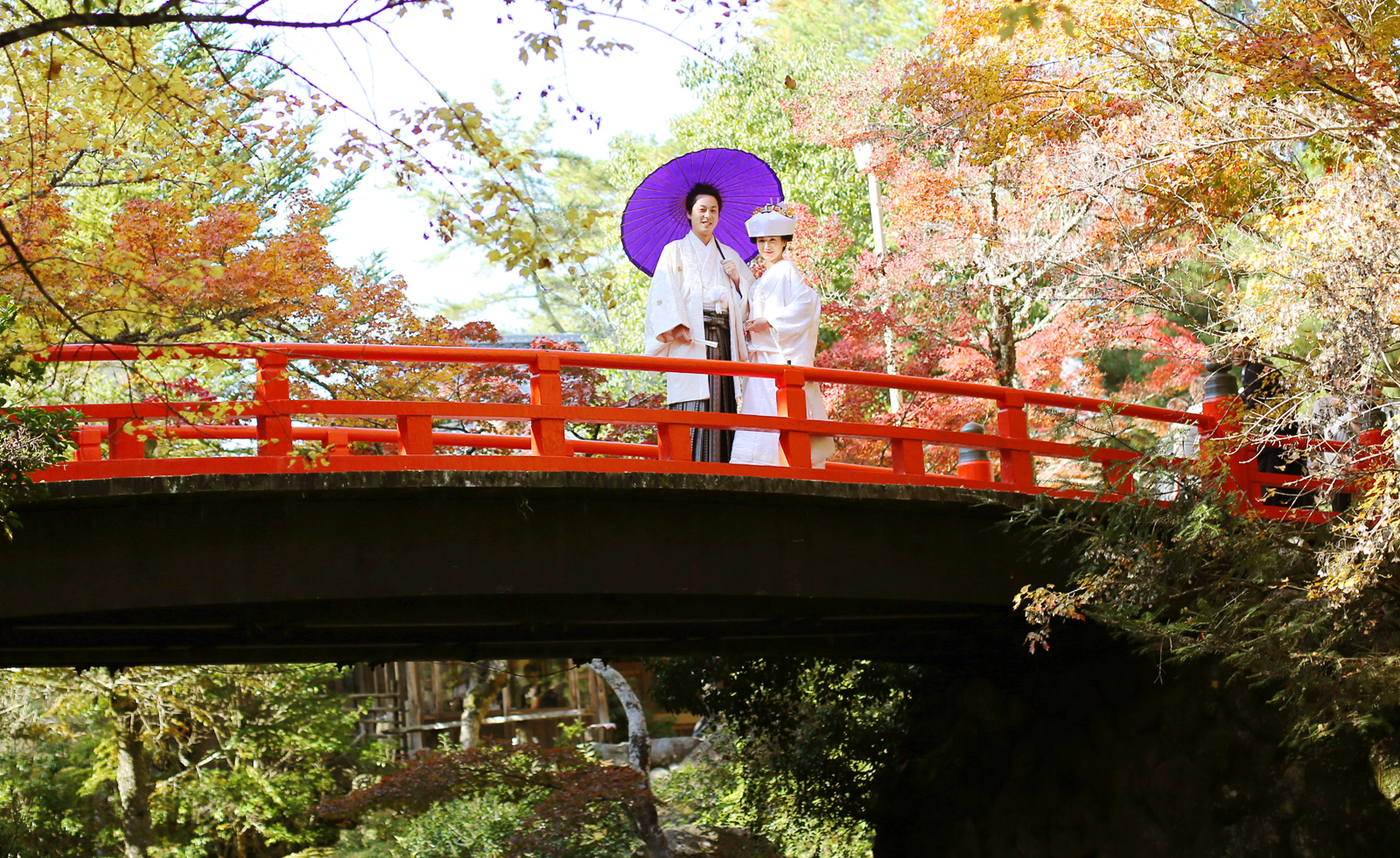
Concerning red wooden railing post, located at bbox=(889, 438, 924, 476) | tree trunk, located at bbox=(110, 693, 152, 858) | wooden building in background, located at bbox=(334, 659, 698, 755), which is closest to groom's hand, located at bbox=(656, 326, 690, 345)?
red wooden railing post, located at bbox=(889, 438, 924, 476)

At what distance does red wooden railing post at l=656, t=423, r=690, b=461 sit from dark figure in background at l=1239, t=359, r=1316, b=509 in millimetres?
3164

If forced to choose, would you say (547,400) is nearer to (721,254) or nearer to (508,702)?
(721,254)

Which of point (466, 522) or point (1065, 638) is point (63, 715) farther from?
point (1065, 638)

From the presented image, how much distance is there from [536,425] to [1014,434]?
2.78m

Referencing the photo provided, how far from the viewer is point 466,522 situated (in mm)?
6039

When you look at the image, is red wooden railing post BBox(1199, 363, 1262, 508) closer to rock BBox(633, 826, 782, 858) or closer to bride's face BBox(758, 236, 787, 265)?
bride's face BBox(758, 236, 787, 265)

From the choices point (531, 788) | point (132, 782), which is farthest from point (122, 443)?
point (132, 782)

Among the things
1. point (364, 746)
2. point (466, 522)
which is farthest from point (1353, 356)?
point (364, 746)

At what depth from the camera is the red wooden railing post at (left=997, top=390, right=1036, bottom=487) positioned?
721 centimetres

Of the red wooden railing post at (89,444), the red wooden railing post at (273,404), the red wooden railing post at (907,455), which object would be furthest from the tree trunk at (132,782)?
the red wooden railing post at (907,455)

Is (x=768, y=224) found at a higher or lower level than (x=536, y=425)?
higher

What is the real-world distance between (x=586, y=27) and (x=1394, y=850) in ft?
19.2

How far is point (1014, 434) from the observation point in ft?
23.8

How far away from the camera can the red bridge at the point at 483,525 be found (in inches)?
224
